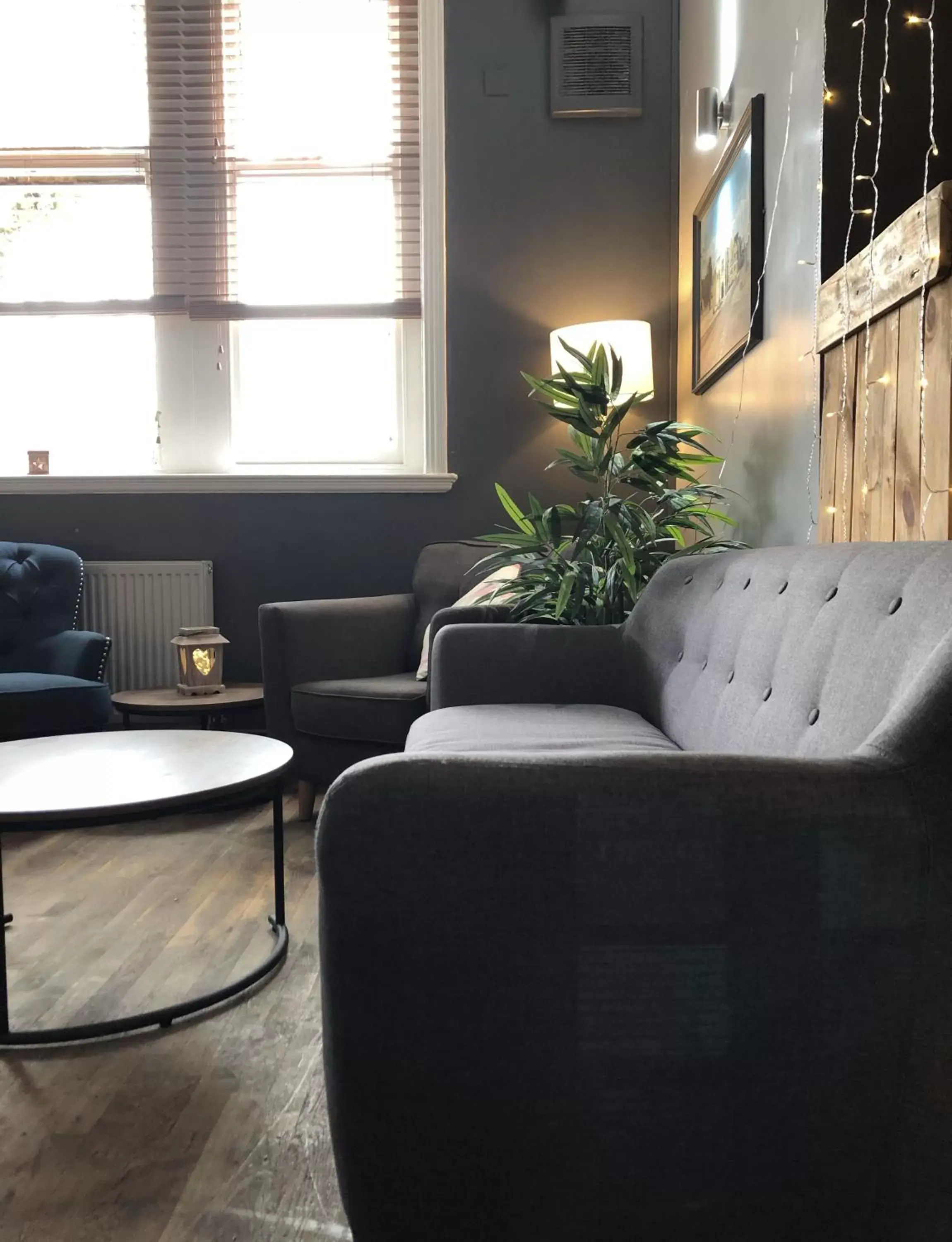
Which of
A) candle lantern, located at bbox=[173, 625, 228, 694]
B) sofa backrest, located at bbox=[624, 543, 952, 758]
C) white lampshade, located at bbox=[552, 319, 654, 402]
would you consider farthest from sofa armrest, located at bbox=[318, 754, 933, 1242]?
white lampshade, located at bbox=[552, 319, 654, 402]

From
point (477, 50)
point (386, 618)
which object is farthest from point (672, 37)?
point (386, 618)

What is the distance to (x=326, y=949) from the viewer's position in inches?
36.2

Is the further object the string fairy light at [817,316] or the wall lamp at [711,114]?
the wall lamp at [711,114]

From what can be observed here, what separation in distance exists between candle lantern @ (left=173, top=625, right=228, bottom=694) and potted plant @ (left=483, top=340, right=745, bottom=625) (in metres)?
1.09

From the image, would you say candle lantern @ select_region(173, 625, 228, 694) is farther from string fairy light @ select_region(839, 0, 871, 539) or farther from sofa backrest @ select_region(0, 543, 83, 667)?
string fairy light @ select_region(839, 0, 871, 539)

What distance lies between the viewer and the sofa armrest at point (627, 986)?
2.87ft

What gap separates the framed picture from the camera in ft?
8.43

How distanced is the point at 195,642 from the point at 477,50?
8.34 ft

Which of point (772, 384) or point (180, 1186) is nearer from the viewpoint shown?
point (180, 1186)

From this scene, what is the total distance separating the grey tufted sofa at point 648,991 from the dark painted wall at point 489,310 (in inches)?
122

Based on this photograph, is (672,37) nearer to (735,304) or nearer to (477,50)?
(477,50)

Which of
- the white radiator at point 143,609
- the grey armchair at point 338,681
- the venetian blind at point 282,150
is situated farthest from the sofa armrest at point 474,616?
the venetian blind at point 282,150

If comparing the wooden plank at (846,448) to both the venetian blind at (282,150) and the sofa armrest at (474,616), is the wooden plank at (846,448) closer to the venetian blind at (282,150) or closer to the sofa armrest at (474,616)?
the sofa armrest at (474,616)

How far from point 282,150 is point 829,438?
283 cm
